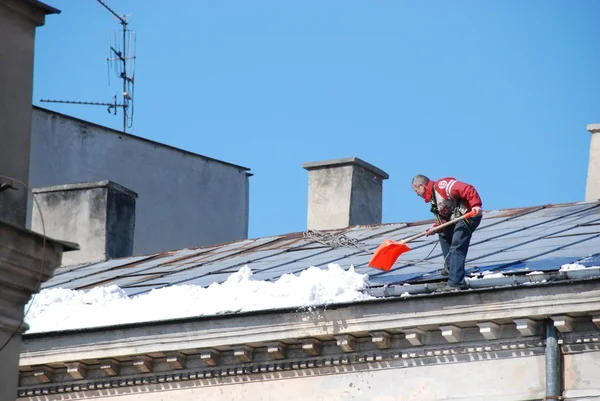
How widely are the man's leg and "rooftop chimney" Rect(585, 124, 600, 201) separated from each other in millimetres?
6677

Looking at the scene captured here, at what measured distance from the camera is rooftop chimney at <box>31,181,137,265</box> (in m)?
26.7

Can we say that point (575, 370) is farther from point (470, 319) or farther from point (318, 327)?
point (318, 327)

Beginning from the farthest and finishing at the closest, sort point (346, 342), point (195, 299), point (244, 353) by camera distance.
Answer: point (195, 299), point (244, 353), point (346, 342)

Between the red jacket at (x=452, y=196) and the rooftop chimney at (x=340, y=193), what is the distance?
8367 mm

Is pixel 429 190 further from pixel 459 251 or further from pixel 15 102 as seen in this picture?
pixel 15 102

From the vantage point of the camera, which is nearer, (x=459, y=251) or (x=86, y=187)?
(x=459, y=251)

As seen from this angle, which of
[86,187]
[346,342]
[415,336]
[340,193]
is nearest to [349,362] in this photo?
[346,342]

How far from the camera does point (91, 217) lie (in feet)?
88.4

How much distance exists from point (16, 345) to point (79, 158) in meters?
20.2

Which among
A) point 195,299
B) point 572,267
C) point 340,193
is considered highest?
point 340,193

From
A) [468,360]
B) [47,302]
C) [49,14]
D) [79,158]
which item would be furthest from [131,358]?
[79,158]

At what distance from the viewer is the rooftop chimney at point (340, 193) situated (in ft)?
86.7

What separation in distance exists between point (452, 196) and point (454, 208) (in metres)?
0.18

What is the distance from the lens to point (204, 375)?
19.2m
